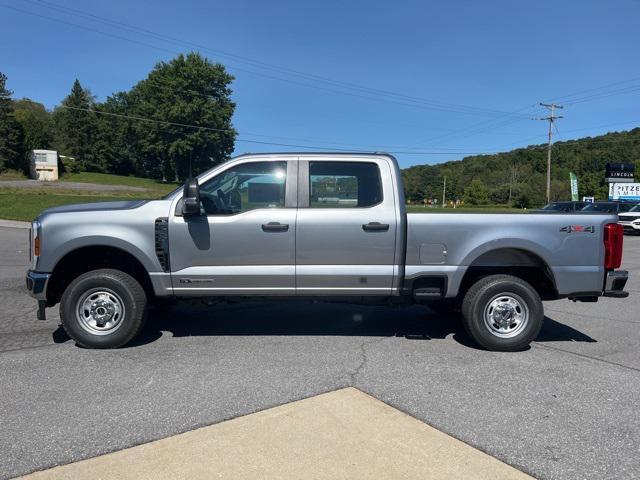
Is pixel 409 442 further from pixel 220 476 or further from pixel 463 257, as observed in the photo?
pixel 463 257

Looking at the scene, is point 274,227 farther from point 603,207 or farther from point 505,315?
point 603,207

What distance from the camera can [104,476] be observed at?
9.20ft

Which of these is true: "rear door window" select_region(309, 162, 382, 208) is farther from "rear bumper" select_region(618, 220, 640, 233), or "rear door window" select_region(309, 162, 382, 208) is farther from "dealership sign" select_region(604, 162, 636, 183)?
"dealership sign" select_region(604, 162, 636, 183)

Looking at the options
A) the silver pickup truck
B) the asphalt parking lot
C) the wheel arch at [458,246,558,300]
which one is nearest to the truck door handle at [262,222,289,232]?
the silver pickup truck

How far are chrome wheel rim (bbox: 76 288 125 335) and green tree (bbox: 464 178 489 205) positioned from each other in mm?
107494

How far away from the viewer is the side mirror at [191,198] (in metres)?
4.91

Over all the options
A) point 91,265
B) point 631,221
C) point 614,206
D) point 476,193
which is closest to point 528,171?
point 476,193

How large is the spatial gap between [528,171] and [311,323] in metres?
114

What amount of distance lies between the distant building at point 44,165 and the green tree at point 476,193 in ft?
264

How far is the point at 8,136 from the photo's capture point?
66188mm

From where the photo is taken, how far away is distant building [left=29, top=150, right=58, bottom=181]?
200ft

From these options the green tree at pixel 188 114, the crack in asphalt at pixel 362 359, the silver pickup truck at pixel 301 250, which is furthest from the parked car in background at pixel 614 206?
the green tree at pixel 188 114

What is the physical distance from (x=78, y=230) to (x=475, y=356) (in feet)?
14.1

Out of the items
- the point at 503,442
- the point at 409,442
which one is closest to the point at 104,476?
the point at 409,442
